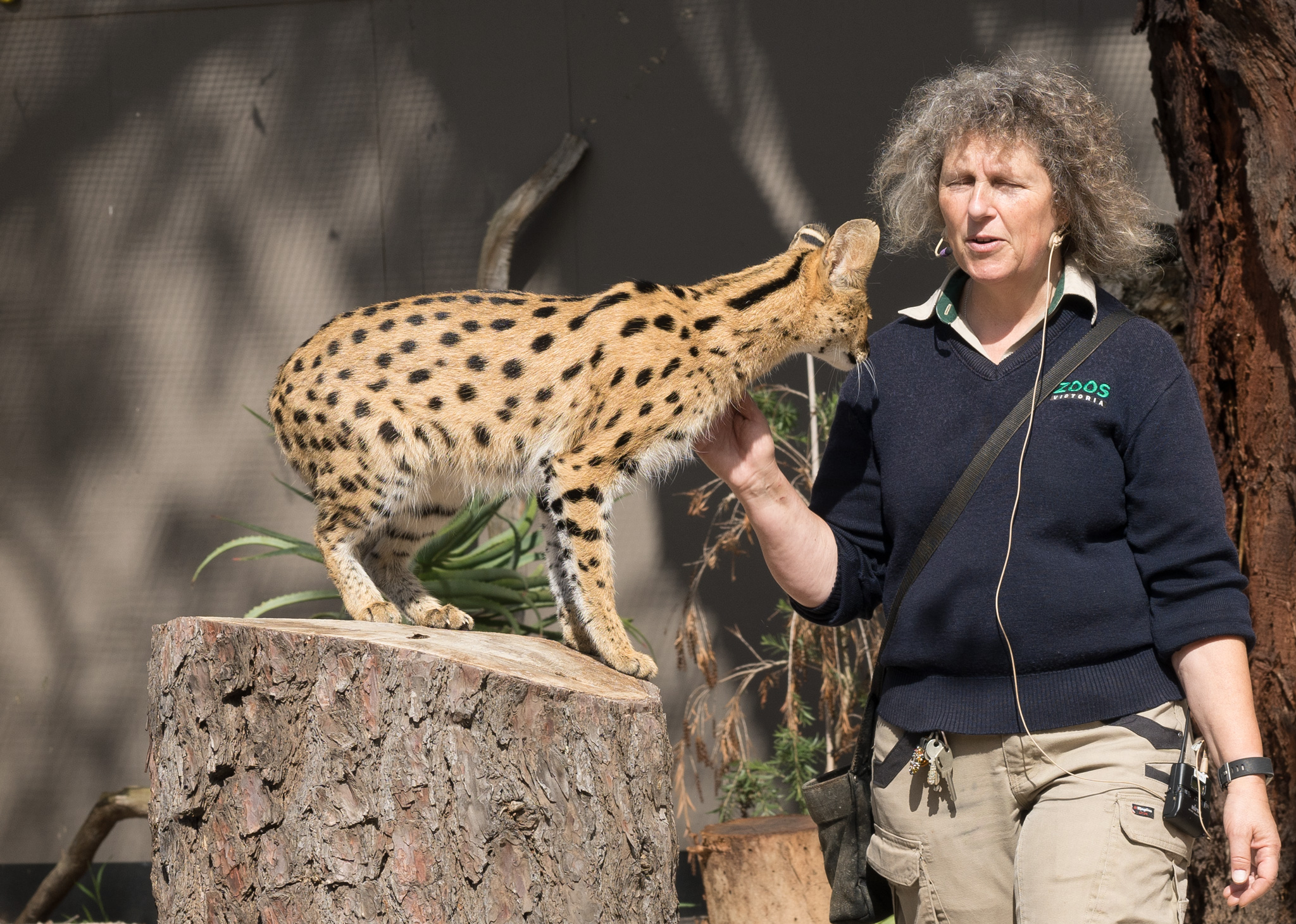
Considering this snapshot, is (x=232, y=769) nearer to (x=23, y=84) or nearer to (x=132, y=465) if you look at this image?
(x=132, y=465)

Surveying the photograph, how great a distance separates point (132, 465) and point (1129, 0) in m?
5.49

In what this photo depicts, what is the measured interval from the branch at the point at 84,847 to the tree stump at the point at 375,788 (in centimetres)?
318

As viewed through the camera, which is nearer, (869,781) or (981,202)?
(981,202)

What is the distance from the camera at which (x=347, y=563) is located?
359 cm

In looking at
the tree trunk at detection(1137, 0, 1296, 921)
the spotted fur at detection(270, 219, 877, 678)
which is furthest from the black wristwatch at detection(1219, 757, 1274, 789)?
the spotted fur at detection(270, 219, 877, 678)

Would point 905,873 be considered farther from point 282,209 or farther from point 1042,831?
point 282,209

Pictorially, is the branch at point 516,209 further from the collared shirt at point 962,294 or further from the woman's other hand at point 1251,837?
the woman's other hand at point 1251,837

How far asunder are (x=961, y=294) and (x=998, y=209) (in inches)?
12.0

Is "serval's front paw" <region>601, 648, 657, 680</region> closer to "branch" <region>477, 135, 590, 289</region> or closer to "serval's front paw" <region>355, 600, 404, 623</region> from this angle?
"serval's front paw" <region>355, 600, 404, 623</region>

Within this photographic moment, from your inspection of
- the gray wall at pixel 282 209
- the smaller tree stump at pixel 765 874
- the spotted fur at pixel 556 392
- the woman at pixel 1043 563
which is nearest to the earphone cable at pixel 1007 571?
the woman at pixel 1043 563

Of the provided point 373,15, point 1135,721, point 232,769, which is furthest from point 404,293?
point 1135,721

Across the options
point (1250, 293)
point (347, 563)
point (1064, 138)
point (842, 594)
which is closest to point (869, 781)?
point (842, 594)

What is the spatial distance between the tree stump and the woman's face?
4.29 ft

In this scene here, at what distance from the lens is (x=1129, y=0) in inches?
211
